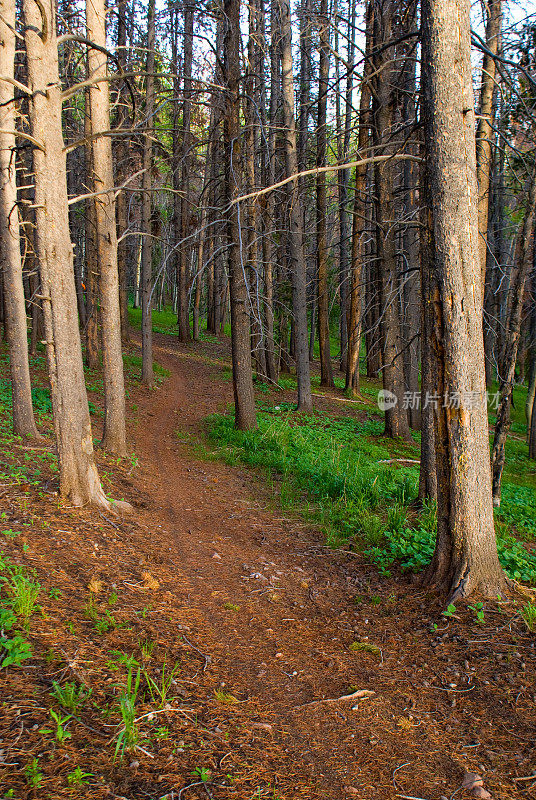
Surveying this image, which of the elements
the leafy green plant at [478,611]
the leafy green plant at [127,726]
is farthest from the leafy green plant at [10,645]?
the leafy green plant at [478,611]

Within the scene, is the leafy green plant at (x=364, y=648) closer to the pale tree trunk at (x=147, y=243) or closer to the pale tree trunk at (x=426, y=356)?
the pale tree trunk at (x=426, y=356)

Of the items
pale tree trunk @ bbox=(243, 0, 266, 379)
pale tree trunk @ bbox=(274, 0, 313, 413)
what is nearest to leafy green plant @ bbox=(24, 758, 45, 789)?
pale tree trunk @ bbox=(243, 0, 266, 379)

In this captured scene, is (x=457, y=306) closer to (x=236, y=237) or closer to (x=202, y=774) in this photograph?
(x=202, y=774)

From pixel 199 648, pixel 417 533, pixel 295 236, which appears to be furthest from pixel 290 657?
pixel 295 236

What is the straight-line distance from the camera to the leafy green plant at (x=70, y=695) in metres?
2.64

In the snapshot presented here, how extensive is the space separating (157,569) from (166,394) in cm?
1018

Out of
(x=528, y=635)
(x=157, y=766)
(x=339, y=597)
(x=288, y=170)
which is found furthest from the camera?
(x=288, y=170)

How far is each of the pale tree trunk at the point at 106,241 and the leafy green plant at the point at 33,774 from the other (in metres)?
6.29

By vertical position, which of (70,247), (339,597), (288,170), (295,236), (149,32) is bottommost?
(339,597)

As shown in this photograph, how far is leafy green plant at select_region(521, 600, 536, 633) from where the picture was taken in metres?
3.68

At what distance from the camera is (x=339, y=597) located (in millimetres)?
4707

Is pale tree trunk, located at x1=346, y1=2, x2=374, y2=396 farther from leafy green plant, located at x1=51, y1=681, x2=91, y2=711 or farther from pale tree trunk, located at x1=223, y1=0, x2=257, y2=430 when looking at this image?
leafy green plant, located at x1=51, y1=681, x2=91, y2=711

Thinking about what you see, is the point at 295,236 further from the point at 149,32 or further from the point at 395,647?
the point at 395,647

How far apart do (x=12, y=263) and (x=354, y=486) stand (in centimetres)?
624
